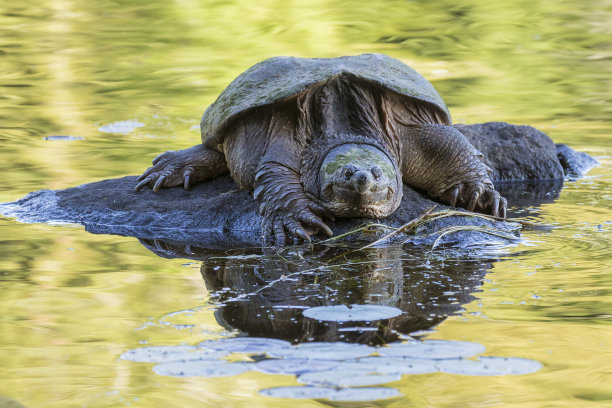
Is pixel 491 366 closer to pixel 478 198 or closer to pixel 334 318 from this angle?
pixel 334 318

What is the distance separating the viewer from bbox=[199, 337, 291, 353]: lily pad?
2.97 m

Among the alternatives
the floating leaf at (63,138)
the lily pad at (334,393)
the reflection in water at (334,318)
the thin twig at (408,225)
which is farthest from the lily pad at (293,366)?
the floating leaf at (63,138)

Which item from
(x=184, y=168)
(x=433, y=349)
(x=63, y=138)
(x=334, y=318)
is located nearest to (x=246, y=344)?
(x=334, y=318)

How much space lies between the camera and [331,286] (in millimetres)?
3787

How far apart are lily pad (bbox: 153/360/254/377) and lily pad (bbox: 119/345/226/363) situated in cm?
4

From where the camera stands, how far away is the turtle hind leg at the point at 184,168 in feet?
18.3

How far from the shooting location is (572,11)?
14.6 meters

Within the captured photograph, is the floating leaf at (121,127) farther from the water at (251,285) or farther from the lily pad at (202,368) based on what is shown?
the lily pad at (202,368)

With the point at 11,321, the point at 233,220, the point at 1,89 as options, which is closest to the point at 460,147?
the point at 233,220

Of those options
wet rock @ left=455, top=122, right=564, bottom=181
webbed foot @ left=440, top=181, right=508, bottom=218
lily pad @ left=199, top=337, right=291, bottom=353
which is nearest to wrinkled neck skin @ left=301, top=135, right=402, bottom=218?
webbed foot @ left=440, top=181, right=508, bottom=218

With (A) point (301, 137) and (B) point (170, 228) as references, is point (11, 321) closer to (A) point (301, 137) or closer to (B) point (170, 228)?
(B) point (170, 228)

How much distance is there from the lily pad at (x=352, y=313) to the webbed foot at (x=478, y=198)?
73.0 inches

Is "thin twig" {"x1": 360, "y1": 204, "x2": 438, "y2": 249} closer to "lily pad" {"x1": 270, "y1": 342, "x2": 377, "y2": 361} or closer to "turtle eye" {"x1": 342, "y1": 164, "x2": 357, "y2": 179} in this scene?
"turtle eye" {"x1": 342, "y1": 164, "x2": 357, "y2": 179}

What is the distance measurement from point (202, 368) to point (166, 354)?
0.19 m
